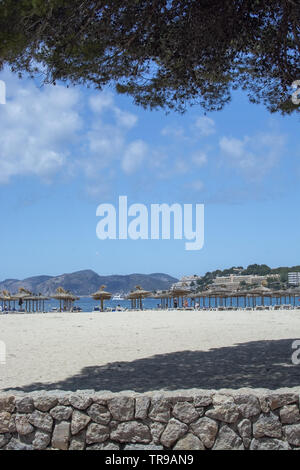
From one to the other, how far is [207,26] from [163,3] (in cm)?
87

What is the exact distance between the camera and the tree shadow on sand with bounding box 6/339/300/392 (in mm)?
7156

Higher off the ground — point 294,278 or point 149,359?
point 294,278

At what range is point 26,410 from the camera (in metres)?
4.45

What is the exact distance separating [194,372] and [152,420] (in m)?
4.12

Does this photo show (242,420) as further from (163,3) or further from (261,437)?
(163,3)

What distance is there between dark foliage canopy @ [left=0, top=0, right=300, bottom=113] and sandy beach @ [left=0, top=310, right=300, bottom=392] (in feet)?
17.0

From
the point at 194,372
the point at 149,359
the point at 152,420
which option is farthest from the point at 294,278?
the point at 152,420

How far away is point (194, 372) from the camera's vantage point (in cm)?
829

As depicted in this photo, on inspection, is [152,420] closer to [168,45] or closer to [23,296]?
[168,45]

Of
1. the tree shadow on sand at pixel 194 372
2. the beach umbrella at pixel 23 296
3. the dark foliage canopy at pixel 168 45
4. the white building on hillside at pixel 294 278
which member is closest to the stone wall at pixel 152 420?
the tree shadow on sand at pixel 194 372

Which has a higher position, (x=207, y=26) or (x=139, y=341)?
(x=207, y=26)

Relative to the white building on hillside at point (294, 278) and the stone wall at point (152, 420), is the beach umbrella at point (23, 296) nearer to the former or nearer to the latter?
the stone wall at point (152, 420)

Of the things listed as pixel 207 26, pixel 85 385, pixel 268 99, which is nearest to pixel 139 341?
pixel 85 385
